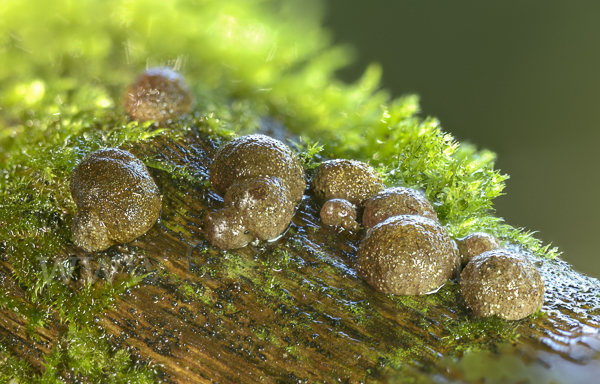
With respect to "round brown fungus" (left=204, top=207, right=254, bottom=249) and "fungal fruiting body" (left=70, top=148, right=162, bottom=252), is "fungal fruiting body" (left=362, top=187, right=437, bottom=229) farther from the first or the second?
"fungal fruiting body" (left=70, top=148, right=162, bottom=252)

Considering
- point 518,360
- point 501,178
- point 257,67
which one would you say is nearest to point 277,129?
point 257,67

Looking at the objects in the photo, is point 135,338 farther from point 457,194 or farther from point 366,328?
point 457,194

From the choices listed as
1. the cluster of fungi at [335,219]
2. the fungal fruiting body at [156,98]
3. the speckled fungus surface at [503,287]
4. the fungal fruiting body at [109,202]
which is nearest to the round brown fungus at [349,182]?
the cluster of fungi at [335,219]

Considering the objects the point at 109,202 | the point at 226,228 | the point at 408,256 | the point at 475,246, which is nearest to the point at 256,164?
the point at 226,228

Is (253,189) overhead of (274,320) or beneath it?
overhead

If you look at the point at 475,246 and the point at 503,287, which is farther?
the point at 475,246

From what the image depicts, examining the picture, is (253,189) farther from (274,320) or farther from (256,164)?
(274,320)

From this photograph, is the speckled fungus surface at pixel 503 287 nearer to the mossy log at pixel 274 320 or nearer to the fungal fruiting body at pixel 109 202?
the mossy log at pixel 274 320
